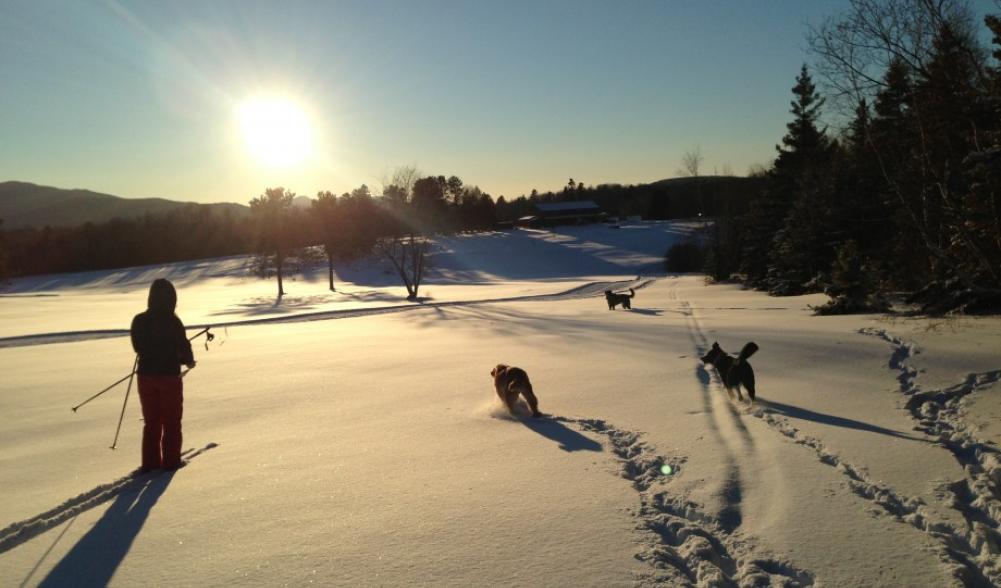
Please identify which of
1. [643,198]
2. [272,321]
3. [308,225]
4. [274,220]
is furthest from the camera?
[643,198]

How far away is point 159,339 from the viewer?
5387mm

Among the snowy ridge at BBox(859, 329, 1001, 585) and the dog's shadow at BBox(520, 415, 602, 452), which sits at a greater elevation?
the snowy ridge at BBox(859, 329, 1001, 585)

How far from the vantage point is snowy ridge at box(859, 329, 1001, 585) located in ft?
11.0

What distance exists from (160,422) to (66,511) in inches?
44.2

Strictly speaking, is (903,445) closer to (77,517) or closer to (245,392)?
(77,517)

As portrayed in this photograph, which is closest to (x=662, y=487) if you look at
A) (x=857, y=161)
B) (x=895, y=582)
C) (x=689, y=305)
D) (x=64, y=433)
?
(x=895, y=582)

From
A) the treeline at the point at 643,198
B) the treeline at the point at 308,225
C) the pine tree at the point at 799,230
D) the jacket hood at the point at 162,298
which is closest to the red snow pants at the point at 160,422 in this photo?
the jacket hood at the point at 162,298

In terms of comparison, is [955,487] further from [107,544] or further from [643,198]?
[643,198]

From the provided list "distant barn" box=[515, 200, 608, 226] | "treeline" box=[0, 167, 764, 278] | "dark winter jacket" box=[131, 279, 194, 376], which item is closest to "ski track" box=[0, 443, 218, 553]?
"dark winter jacket" box=[131, 279, 194, 376]

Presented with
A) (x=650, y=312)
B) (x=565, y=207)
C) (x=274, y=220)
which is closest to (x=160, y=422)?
(x=650, y=312)

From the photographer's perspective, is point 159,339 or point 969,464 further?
point 159,339

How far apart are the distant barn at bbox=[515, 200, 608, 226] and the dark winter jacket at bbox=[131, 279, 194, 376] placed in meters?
107

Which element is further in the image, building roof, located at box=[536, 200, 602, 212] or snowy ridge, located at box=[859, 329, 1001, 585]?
building roof, located at box=[536, 200, 602, 212]

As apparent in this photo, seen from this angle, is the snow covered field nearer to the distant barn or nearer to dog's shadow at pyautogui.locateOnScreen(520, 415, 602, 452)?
dog's shadow at pyautogui.locateOnScreen(520, 415, 602, 452)
